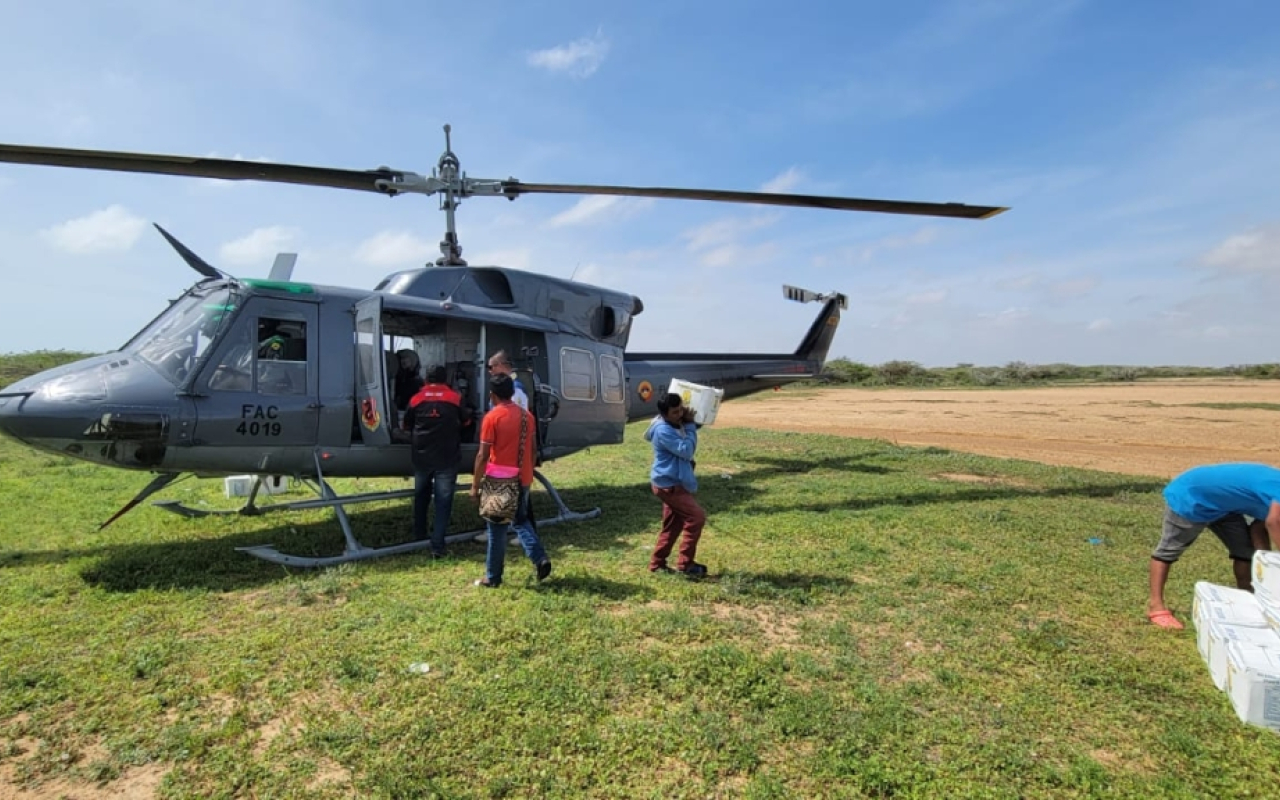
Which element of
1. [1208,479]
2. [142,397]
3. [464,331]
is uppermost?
[464,331]

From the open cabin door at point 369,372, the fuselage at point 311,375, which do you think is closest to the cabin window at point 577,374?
the fuselage at point 311,375

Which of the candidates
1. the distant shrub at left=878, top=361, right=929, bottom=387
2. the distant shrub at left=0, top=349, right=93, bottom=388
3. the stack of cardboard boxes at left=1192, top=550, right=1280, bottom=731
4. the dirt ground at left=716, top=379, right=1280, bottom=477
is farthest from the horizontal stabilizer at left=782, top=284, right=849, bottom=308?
the distant shrub at left=878, top=361, right=929, bottom=387

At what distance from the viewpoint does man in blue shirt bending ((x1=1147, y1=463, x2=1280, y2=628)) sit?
4.31m

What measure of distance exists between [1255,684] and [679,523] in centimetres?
382

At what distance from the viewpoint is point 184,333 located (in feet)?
20.1

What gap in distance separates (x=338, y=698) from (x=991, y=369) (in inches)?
2942

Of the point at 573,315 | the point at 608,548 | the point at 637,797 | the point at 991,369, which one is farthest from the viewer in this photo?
the point at 991,369

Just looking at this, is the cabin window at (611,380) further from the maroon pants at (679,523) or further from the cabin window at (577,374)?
the maroon pants at (679,523)

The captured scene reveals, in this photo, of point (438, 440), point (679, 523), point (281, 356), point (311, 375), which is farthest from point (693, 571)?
point (281, 356)

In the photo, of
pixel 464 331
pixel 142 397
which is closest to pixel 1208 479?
pixel 464 331

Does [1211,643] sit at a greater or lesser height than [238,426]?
lesser

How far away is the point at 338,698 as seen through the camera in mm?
3688

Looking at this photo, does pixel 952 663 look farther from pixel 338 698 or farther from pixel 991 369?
pixel 991 369

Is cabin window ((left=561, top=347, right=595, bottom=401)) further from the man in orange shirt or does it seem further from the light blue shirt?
the man in orange shirt
